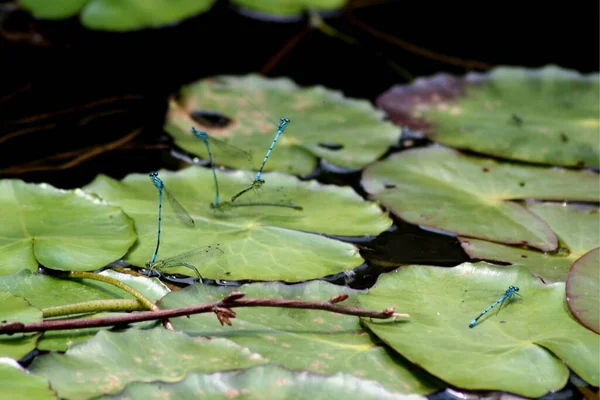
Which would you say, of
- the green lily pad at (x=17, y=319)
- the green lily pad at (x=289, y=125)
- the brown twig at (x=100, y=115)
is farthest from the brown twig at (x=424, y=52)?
the green lily pad at (x=17, y=319)

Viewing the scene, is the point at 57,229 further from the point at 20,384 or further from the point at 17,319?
the point at 20,384

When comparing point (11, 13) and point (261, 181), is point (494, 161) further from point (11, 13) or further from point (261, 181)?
point (11, 13)

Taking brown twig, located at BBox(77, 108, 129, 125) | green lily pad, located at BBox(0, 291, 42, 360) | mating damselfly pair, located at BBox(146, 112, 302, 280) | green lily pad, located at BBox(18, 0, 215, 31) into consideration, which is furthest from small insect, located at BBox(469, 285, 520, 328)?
green lily pad, located at BBox(18, 0, 215, 31)

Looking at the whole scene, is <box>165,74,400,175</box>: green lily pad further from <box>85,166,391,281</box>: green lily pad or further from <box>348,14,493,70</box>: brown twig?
<box>348,14,493,70</box>: brown twig

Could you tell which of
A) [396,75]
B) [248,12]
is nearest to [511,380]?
[396,75]

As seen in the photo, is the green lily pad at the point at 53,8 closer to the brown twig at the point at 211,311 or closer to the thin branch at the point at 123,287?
the thin branch at the point at 123,287

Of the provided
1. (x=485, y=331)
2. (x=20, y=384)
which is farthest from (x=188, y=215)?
(x=485, y=331)
